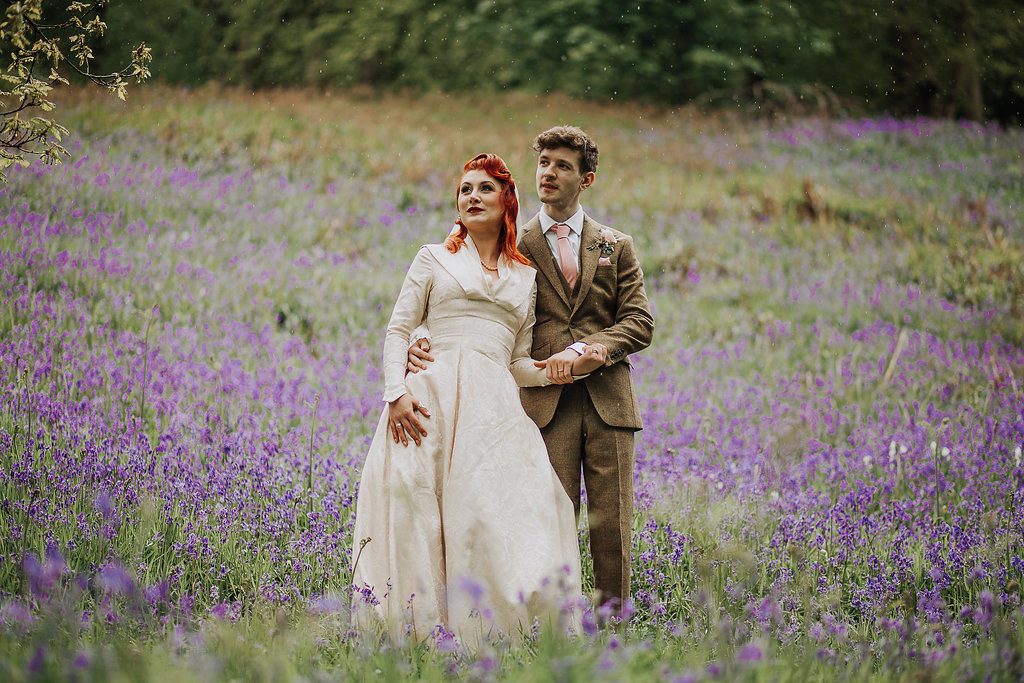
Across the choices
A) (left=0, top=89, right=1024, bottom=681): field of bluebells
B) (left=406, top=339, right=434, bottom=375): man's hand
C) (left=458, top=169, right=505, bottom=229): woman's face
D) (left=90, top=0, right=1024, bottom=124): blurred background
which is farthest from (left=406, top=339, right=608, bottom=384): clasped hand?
(left=90, top=0, right=1024, bottom=124): blurred background

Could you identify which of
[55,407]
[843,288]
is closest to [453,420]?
[55,407]

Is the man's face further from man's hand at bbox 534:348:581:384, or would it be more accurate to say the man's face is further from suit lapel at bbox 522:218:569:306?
man's hand at bbox 534:348:581:384

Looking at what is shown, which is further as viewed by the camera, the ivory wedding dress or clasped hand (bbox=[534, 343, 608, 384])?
clasped hand (bbox=[534, 343, 608, 384])

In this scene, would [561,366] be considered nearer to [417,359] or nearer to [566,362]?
[566,362]

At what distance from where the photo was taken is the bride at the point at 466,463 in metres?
3.02

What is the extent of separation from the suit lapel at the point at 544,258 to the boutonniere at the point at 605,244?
0.17 m

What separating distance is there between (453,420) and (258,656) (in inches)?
48.1

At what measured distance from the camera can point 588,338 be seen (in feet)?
11.0

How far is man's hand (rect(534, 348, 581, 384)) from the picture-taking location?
3.23m

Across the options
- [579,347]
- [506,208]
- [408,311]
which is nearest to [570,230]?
[506,208]

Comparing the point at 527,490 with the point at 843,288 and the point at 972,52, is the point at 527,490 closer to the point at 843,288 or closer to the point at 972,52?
the point at 843,288

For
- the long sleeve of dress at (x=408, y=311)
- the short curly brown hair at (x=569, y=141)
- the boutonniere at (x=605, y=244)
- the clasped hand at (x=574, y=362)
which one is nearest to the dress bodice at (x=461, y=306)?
the long sleeve of dress at (x=408, y=311)

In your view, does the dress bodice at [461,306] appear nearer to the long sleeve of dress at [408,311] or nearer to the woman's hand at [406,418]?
the long sleeve of dress at [408,311]

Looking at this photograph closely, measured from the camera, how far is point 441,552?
315 cm
